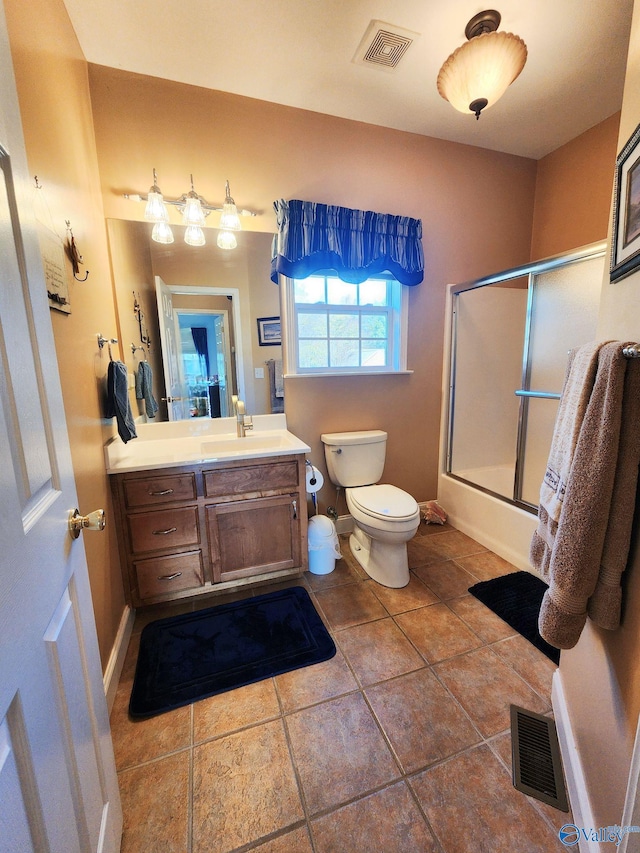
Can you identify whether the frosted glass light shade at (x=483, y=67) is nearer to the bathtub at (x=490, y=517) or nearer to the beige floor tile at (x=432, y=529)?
the bathtub at (x=490, y=517)

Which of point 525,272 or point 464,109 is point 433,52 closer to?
point 464,109

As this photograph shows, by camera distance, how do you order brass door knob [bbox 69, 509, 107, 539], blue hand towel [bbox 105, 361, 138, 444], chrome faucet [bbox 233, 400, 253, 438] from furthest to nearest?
chrome faucet [bbox 233, 400, 253, 438]
blue hand towel [bbox 105, 361, 138, 444]
brass door knob [bbox 69, 509, 107, 539]

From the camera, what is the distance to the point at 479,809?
996mm

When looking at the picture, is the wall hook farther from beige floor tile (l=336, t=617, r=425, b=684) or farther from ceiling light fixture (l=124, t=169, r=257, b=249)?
beige floor tile (l=336, t=617, r=425, b=684)

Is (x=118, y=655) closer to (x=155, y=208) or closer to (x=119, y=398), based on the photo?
(x=119, y=398)

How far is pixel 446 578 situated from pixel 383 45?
2.74 meters

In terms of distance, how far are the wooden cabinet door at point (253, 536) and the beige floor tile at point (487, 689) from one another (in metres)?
0.91

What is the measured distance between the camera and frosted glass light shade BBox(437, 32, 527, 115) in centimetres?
132

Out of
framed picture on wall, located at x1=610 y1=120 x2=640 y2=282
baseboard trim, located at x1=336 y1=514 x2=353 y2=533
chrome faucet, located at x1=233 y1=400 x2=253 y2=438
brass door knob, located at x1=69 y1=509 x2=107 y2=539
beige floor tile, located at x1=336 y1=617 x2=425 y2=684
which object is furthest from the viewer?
baseboard trim, located at x1=336 y1=514 x2=353 y2=533

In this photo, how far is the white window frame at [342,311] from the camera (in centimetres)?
216

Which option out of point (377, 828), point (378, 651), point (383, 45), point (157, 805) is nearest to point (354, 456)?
point (378, 651)

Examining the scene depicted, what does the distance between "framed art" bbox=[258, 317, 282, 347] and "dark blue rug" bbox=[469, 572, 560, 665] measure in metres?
1.85

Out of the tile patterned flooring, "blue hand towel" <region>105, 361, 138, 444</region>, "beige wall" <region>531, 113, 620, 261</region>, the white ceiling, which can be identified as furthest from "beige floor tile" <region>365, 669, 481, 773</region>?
the white ceiling

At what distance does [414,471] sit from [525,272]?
4.88 ft
